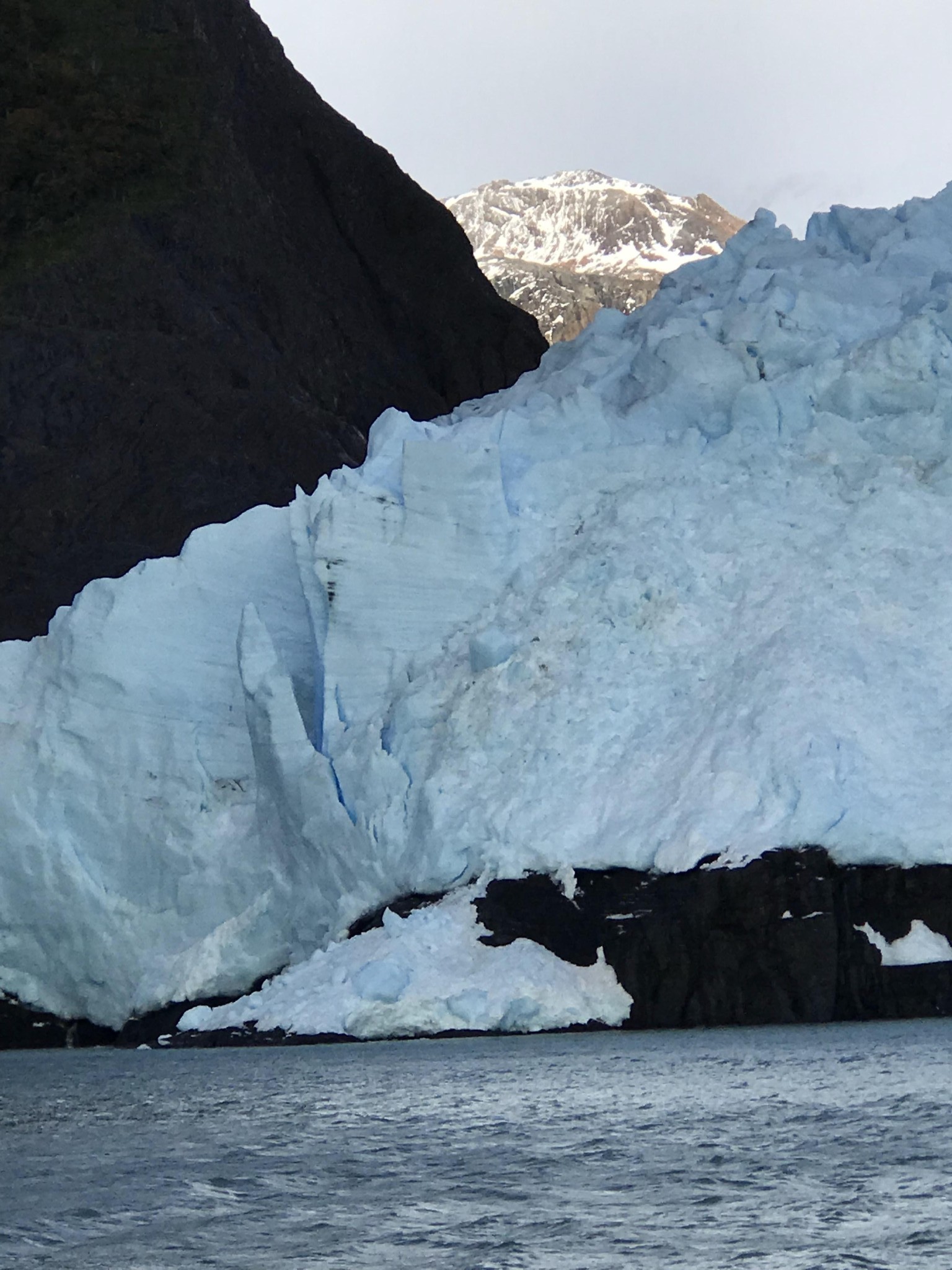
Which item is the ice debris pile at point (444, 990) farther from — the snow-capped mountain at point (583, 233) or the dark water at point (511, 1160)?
the snow-capped mountain at point (583, 233)

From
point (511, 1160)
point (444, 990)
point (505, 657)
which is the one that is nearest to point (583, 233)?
point (505, 657)

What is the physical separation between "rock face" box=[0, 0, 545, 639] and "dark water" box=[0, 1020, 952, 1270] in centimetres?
1191

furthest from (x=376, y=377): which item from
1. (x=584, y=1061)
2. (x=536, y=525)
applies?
(x=584, y=1061)

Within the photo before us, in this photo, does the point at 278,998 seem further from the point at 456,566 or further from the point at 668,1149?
the point at 668,1149

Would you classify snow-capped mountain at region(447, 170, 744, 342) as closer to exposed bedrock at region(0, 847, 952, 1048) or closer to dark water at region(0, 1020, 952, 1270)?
exposed bedrock at region(0, 847, 952, 1048)

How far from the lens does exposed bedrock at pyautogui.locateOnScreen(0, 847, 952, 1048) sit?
671 inches

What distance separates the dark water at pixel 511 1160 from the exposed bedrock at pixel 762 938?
438 mm

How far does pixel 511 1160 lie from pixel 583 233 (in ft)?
212

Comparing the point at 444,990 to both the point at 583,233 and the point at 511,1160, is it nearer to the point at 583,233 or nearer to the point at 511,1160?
the point at 511,1160

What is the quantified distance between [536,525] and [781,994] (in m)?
6.82

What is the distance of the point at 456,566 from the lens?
2138cm

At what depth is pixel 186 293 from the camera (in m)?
29.6

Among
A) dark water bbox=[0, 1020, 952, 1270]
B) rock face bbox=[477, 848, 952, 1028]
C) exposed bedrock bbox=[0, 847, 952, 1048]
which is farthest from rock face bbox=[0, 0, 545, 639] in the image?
dark water bbox=[0, 1020, 952, 1270]

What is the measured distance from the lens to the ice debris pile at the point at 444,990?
17.6m
